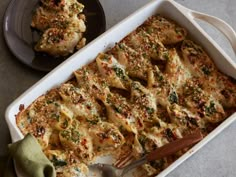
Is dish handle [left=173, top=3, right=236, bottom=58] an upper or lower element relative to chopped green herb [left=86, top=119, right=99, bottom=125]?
upper

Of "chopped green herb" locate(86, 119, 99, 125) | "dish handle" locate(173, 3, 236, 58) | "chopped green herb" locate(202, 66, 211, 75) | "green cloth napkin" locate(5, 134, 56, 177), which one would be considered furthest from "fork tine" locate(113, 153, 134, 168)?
"dish handle" locate(173, 3, 236, 58)

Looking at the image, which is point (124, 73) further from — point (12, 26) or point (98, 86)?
point (12, 26)

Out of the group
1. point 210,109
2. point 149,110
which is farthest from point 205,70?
point 149,110

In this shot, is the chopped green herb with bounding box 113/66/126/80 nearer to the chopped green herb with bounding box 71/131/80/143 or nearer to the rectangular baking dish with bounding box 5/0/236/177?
the rectangular baking dish with bounding box 5/0/236/177

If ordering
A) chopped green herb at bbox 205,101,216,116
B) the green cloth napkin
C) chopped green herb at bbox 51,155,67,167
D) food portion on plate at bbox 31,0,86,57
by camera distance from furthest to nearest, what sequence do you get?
food portion on plate at bbox 31,0,86,57 → chopped green herb at bbox 205,101,216,116 → chopped green herb at bbox 51,155,67,167 → the green cloth napkin

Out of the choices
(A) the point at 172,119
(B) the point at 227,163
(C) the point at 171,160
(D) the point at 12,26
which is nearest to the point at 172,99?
(A) the point at 172,119

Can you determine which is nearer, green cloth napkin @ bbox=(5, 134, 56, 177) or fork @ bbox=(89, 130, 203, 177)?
green cloth napkin @ bbox=(5, 134, 56, 177)
